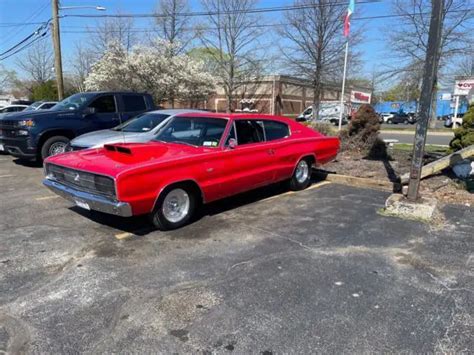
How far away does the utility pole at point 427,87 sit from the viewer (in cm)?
573

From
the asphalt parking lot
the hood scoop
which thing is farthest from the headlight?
the hood scoop

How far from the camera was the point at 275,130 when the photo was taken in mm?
6977

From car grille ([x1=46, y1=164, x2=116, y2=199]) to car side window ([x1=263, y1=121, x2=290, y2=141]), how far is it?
2992 mm

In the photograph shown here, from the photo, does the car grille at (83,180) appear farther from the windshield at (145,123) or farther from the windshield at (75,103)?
the windshield at (75,103)

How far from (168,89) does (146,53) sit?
3.28 metres

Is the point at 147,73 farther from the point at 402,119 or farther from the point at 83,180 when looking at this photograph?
the point at 402,119

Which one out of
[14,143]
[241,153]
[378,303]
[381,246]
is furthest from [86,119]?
[378,303]

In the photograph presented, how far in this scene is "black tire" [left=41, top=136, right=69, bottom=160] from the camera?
31.6 ft

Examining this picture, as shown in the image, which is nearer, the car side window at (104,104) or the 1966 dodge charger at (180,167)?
the 1966 dodge charger at (180,167)

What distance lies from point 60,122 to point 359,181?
287 inches

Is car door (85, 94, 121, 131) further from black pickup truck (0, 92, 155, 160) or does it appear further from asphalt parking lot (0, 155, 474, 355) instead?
asphalt parking lot (0, 155, 474, 355)

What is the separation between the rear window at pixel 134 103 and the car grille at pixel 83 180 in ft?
18.1

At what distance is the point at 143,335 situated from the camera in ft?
9.83

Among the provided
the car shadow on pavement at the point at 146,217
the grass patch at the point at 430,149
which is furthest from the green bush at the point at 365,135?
the car shadow on pavement at the point at 146,217
